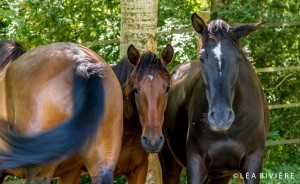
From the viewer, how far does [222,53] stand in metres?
5.88

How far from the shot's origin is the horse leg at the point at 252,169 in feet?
20.2

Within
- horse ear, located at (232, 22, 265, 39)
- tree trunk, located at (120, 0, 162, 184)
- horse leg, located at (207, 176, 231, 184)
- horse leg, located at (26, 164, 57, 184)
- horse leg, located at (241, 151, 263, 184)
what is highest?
horse ear, located at (232, 22, 265, 39)

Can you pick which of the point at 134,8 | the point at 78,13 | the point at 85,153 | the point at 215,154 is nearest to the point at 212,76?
the point at 215,154

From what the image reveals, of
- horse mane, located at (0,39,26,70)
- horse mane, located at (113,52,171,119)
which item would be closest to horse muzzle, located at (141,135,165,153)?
horse mane, located at (113,52,171,119)

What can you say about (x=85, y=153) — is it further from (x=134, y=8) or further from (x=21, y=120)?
(x=134, y=8)

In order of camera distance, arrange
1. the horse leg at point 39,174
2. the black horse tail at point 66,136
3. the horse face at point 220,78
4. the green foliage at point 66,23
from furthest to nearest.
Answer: the green foliage at point 66,23 → the horse face at point 220,78 → the horse leg at point 39,174 → the black horse tail at point 66,136

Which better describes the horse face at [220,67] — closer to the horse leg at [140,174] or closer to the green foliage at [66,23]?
the horse leg at [140,174]

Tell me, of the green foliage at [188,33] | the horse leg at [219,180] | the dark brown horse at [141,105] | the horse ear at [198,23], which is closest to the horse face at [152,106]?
the dark brown horse at [141,105]

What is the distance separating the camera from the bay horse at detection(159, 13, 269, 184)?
582 centimetres

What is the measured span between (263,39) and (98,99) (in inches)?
224

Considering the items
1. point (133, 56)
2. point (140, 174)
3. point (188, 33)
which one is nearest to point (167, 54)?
point (133, 56)

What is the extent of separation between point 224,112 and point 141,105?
710mm

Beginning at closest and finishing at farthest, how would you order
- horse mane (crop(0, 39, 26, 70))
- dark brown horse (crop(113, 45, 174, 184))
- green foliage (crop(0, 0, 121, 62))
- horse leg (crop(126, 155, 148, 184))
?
dark brown horse (crop(113, 45, 174, 184)) → horse mane (crop(0, 39, 26, 70)) → horse leg (crop(126, 155, 148, 184)) → green foliage (crop(0, 0, 121, 62))

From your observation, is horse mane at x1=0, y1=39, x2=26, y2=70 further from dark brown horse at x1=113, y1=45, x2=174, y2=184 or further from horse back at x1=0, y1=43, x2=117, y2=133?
Result: dark brown horse at x1=113, y1=45, x2=174, y2=184
